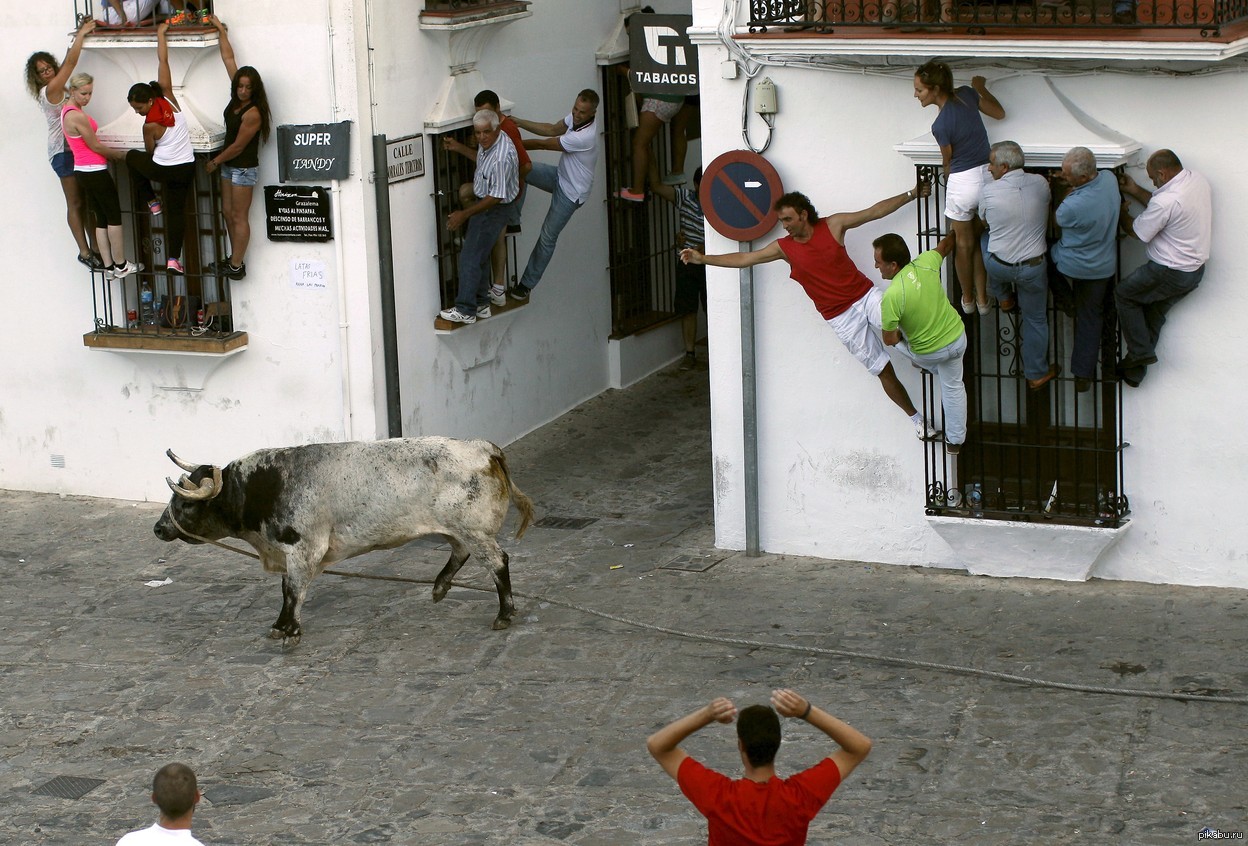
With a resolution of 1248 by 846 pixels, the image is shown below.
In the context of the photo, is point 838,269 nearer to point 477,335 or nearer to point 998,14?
point 998,14

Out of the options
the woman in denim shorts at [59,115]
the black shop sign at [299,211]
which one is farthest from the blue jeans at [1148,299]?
the woman in denim shorts at [59,115]

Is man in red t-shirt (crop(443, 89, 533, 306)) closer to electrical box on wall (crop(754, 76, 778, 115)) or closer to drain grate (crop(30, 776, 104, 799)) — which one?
electrical box on wall (crop(754, 76, 778, 115))

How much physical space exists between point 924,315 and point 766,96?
180 cm

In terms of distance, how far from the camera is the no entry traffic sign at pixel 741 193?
38.5ft

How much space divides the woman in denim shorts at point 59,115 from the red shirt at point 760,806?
8779 millimetres

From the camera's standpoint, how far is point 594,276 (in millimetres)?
16547

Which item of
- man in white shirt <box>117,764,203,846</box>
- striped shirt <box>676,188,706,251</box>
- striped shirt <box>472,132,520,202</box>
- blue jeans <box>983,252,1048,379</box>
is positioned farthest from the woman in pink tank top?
man in white shirt <box>117,764,203,846</box>

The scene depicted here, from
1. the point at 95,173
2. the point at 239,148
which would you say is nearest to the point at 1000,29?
the point at 239,148

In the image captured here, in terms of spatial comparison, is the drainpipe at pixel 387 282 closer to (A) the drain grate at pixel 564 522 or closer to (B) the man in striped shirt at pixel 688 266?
(A) the drain grate at pixel 564 522

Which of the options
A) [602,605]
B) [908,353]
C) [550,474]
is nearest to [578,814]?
[602,605]

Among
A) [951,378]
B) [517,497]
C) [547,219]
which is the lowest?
[517,497]

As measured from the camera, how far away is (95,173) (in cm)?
1349

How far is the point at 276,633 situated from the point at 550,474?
377 cm

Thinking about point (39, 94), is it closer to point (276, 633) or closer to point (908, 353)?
point (276, 633)
